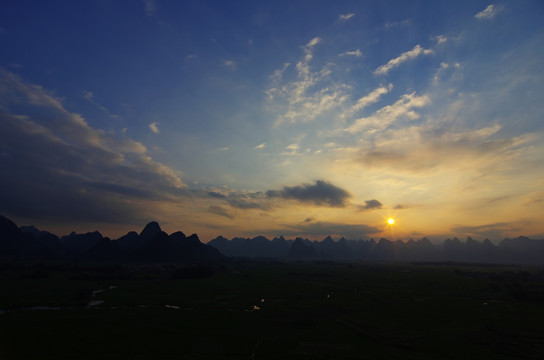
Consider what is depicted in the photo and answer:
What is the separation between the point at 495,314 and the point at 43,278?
138701mm

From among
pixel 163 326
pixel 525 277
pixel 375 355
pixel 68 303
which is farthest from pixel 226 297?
pixel 525 277

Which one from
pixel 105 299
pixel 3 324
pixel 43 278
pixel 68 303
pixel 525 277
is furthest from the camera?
pixel 525 277

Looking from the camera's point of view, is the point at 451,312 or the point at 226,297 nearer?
the point at 451,312

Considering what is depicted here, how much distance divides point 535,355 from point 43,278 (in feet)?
453

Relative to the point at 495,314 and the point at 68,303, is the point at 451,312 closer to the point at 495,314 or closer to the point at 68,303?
the point at 495,314

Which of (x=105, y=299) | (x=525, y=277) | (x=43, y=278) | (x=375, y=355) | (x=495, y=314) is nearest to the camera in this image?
(x=375, y=355)

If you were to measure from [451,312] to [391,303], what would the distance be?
1192 centimetres

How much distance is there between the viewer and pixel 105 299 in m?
69.5

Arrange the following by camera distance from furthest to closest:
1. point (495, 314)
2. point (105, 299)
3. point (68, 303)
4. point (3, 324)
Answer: point (105, 299)
point (68, 303)
point (495, 314)
point (3, 324)

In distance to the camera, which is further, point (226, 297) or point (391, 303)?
point (226, 297)

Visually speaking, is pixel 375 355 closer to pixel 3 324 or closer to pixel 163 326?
pixel 163 326

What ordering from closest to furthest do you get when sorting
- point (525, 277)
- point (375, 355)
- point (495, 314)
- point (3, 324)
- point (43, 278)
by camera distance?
point (375, 355), point (3, 324), point (495, 314), point (43, 278), point (525, 277)

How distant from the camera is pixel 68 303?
62438 mm

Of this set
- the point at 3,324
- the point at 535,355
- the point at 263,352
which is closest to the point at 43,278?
the point at 3,324
